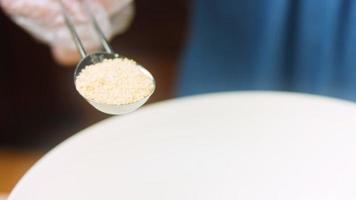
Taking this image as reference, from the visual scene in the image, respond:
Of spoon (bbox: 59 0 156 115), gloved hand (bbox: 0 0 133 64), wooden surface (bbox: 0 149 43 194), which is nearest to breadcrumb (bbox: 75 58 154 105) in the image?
spoon (bbox: 59 0 156 115)

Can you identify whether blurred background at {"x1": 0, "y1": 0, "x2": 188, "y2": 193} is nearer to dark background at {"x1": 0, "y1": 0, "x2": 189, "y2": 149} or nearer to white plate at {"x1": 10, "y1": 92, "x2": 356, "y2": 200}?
dark background at {"x1": 0, "y1": 0, "x2": 189, "y2": 149}

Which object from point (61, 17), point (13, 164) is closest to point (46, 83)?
point (13, 164)

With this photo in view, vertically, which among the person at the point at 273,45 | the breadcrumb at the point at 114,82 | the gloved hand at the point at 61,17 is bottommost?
the person at the point at 273,45

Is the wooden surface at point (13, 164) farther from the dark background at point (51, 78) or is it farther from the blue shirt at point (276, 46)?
the blue shirt at point (276, 46)

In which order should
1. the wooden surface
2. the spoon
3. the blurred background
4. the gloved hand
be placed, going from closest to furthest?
the spoon < the gloved hand < the wooden surface < the blurred background

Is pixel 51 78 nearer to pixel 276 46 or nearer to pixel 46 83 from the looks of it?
pixel 46 83

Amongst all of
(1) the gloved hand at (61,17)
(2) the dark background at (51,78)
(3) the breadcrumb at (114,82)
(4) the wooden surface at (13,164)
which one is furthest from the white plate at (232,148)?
(2) the dark background at (51,78)
